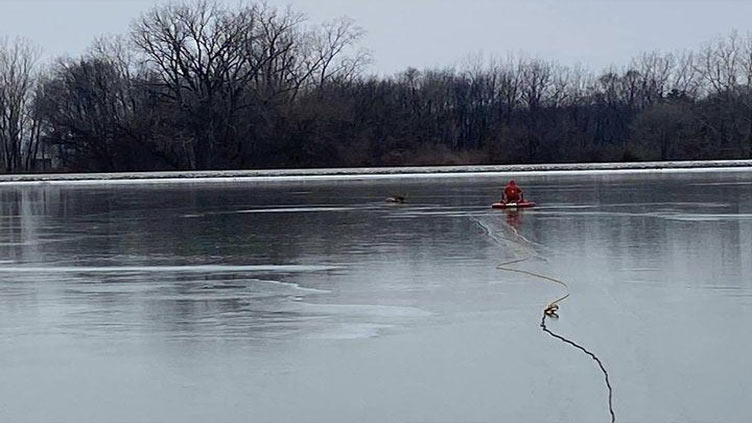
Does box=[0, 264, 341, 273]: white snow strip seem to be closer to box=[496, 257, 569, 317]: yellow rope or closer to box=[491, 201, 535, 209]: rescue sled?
box=[496, 257, 569, 317]: yellow rope

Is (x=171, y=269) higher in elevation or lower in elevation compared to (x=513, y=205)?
lower

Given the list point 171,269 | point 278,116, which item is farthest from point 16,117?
point 171,269

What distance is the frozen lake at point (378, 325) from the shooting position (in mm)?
7160

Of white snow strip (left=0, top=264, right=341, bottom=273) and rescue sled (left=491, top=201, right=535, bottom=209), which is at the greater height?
rescue sled (left=491, top=201, right=535, bottom=209)

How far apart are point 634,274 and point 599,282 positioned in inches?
32.1

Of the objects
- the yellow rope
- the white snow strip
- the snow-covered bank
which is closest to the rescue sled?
the yellow rope

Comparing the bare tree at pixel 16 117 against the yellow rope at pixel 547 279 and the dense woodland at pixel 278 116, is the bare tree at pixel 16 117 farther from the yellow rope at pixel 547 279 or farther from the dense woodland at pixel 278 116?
the yellow rope at pixel 547 279

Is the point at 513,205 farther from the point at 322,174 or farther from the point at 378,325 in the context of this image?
the point at 322,174

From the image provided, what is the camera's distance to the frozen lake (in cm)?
716

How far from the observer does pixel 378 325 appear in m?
9.98

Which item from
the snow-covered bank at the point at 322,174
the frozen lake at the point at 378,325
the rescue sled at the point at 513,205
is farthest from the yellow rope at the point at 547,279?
the snow-covered bank at the point at 322,174

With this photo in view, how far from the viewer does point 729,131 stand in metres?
85.8

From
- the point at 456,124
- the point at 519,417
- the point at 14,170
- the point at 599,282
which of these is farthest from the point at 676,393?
the point at 456,124

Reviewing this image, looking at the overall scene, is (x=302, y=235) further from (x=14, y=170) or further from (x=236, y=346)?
(x=14, y=170)
